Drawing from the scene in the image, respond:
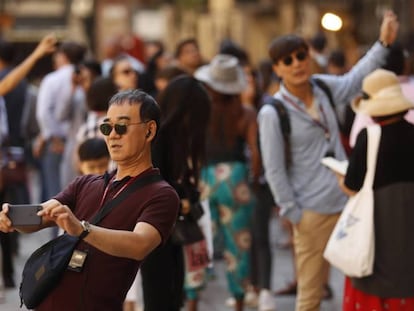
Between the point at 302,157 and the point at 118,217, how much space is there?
9.30 feet

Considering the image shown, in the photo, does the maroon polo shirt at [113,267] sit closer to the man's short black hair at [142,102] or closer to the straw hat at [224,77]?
the man's short black hair at [142,102]

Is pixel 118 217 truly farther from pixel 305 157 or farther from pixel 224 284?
pixel 224 284

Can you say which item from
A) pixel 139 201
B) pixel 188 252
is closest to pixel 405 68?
pixel 188 252

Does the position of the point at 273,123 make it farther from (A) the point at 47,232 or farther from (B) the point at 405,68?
(A) the point at 47,232

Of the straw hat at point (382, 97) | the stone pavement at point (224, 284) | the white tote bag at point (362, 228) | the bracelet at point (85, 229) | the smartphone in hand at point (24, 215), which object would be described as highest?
the straw hat at point (382, 97)

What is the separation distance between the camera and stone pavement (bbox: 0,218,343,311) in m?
9.47

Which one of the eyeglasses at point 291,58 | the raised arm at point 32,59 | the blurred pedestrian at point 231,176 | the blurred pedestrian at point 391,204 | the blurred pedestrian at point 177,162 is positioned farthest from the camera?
the blurred pedestrian at point 231,176

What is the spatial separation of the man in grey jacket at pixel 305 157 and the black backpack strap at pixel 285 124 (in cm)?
2

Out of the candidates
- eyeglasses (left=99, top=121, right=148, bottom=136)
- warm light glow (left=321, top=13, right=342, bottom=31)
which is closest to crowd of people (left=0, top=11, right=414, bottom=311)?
eyeglasses (left=99, top=121, right=148, bottom=136)

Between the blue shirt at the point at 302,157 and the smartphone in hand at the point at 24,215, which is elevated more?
the smartphone in hand at the point at 24,215

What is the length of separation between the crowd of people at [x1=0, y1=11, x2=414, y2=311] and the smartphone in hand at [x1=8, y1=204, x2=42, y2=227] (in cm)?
3

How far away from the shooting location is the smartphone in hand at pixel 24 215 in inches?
173

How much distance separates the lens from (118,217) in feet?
15.6

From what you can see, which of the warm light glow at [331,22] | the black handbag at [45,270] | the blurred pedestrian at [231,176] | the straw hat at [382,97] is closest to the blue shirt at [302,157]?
the warm light glow at [331,22]
